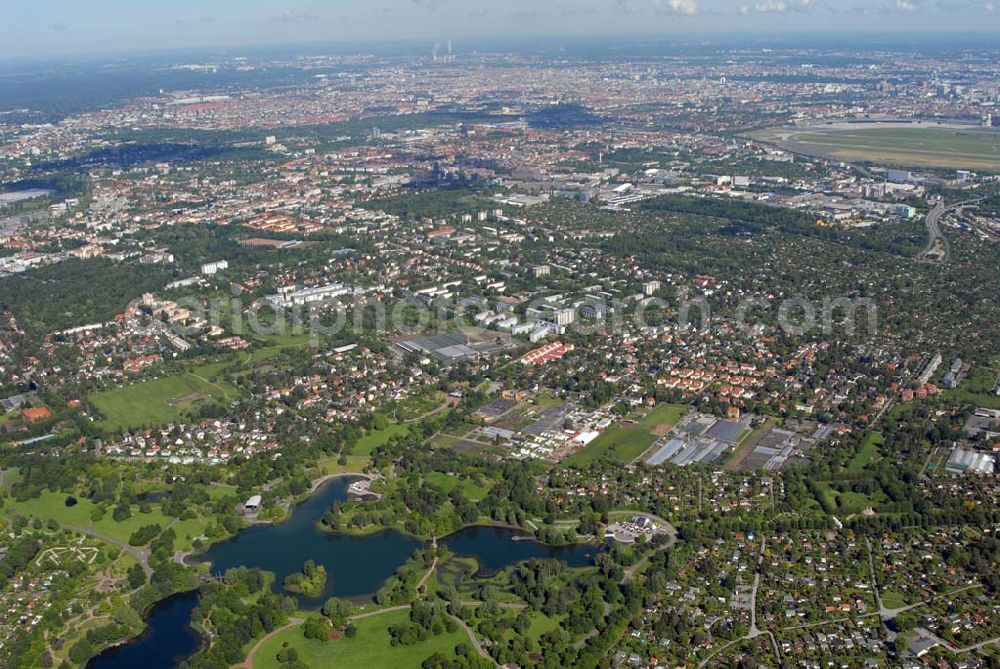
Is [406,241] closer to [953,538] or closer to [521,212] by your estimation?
[521,212]

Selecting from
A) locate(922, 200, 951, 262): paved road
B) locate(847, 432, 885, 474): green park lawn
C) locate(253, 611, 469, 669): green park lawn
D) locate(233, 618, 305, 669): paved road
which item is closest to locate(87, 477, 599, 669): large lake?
locate(233, 618, 305, 669): paved road

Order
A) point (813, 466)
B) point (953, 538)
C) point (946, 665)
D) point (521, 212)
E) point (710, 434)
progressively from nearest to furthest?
1. point (946, 665)
2. point (953, 538)
3. point (813, 466)
4. point (710, 434)
5. point (521, 212)

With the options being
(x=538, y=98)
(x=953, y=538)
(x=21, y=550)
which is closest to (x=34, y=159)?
(x=538, y=98)

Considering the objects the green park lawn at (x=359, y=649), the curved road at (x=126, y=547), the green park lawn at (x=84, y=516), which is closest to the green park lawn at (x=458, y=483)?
the green park lawn at (x=359, y=649)

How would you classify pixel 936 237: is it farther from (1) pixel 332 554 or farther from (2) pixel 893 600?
(1) pixel 332 554

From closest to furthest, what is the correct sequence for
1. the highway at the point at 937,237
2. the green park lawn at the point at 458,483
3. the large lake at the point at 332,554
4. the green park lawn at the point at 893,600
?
the green park lawn at the point at 893,600, the large lake at the point at 332,554, the green park lawn at the point at 458,483, the highway at the point at 937,237

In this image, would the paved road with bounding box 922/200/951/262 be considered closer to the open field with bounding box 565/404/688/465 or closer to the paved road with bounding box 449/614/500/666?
the open field with bounding box 565/404/688/465

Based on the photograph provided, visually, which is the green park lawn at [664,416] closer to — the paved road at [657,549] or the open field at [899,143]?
the paved road at [657,549]
